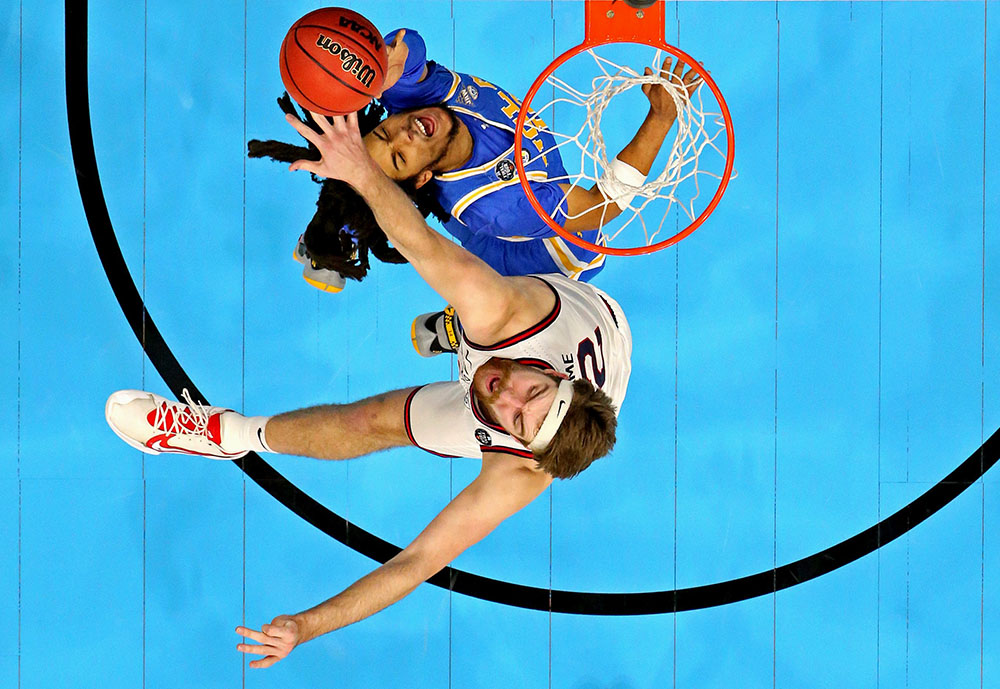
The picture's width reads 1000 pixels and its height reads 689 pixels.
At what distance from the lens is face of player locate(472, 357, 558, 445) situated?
2207mm

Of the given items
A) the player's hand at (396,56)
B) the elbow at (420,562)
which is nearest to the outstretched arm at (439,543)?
the elbow at (420,562)

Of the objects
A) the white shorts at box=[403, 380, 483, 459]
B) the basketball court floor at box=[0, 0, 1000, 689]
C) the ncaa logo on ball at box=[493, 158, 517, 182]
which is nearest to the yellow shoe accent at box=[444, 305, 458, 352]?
the white shorts at box=[403, 380, 483, 459]

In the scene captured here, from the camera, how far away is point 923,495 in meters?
3.41

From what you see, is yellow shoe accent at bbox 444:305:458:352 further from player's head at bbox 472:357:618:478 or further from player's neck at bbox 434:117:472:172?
player's head at bbox 472:357:618:478

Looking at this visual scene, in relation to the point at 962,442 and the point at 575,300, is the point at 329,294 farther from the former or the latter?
the point at 962,442

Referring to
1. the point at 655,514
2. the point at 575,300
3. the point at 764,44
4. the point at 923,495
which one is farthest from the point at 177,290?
the point at 923,495

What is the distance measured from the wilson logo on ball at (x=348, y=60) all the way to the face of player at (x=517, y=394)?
87 centimetres

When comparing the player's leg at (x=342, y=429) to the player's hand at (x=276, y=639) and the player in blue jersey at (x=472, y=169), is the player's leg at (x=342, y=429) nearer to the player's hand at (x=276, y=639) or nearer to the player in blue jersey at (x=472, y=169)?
the player in blue jersey at (x=472, y=169)

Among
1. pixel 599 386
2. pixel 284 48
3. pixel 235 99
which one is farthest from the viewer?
pixel 235 99

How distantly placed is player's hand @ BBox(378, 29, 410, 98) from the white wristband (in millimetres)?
764

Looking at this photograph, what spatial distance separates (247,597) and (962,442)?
321 centimetres

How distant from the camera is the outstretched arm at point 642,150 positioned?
261 centimetres

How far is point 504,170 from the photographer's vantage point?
268 centimetres

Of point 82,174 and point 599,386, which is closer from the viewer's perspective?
point 599,386
